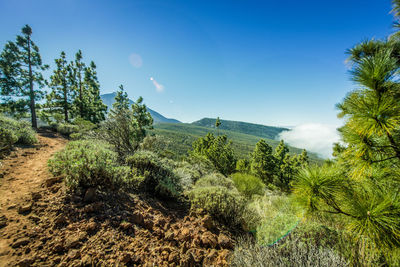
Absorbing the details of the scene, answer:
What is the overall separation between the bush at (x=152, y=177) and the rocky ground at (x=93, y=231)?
678 mm

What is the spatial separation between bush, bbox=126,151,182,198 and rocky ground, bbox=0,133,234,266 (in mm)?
678

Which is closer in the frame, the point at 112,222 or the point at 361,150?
the point at 361,150

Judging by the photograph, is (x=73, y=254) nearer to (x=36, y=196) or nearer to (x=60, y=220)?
(x=60, y=220)

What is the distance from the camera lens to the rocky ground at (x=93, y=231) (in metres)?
1.71

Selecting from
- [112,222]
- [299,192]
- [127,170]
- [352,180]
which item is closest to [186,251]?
[112,222]

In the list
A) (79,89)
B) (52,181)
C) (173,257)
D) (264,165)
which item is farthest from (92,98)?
(264,165)

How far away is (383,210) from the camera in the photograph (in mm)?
1491

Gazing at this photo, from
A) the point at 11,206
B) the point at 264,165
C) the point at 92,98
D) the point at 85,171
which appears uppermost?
the point at 92,98

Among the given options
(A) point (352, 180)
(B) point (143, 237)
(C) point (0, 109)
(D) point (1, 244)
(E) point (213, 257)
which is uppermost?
(C) point (0, 109)

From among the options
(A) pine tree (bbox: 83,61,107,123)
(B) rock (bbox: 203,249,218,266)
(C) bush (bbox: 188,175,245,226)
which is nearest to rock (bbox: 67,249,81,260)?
(B) rock (bbox: 203,249,218,266)

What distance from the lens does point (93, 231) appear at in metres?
2.07

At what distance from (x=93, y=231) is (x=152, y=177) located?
6.76ft

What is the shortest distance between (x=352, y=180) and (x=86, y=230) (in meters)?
3.83

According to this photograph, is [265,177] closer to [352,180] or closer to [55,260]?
[352,180]
